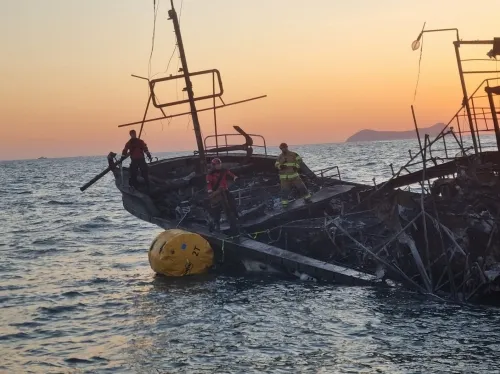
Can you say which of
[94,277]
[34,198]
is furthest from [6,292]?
[34,198]

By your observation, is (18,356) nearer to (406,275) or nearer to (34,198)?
(406,275)

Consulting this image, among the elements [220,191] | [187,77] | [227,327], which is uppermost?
[187,77]

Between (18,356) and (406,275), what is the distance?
7.62 m

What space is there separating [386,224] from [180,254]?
5130mm

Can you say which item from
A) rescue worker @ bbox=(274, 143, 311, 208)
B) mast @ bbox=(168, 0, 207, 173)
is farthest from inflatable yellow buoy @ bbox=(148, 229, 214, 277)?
mast @ bbox=(168, 0, 207, 173)

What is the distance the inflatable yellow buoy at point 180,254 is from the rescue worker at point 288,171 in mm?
3467

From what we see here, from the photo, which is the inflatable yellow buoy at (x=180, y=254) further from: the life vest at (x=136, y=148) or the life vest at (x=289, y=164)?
the life vest at (x=136, y=148)

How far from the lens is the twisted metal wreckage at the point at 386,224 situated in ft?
39.5

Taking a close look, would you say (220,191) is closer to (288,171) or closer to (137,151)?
(288,171)

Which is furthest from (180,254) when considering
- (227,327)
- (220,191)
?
(227,327)

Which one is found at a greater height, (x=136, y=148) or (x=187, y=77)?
(x=187, y=77)

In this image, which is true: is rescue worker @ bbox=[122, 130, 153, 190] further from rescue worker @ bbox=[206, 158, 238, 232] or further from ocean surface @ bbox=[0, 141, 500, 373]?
rescue worker @ bbox=[206, 158, 238, 232]

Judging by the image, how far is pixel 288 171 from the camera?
18328 mm

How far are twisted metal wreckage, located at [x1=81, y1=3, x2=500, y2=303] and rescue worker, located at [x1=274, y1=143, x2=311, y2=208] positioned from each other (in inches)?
19.6
